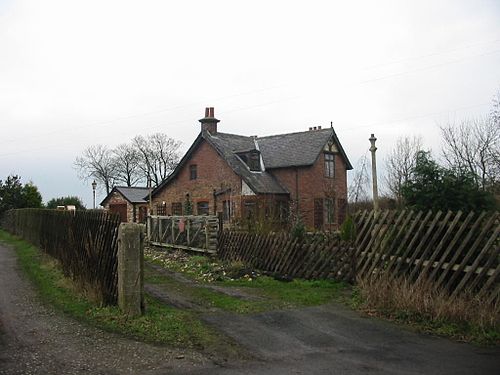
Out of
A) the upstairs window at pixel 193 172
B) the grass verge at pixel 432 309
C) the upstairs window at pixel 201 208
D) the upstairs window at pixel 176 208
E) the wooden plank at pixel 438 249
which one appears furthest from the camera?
the upstairs window at pixel 176 208

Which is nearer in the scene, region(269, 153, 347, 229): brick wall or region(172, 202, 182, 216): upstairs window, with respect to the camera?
region(269, 153, 347, 229): brick wall

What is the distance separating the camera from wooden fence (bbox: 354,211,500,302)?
7.65m

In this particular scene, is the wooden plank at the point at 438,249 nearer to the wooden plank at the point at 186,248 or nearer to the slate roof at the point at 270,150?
the wooden plank at the point at 186,248

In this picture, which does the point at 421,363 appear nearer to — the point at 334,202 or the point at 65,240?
the point at 65,240

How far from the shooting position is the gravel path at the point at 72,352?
559 cm

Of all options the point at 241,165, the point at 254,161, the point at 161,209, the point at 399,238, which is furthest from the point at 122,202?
the point at 399,238

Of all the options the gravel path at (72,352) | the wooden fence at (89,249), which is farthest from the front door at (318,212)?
the gravel path at (72,352)

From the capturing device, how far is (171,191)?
39781 millimetres

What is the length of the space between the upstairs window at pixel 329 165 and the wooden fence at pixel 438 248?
26.8 metres

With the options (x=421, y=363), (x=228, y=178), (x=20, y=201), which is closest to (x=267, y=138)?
(x=228, y=178)

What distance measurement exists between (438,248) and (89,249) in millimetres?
6304

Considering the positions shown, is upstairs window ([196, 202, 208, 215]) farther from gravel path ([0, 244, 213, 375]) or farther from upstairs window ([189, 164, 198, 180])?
gravel path ([0, 244, 213, 375])

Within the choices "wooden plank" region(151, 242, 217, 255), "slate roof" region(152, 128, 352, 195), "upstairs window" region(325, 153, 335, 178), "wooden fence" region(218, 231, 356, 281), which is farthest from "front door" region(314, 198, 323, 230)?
"wooden fence" region(218, 231, 356, 281)

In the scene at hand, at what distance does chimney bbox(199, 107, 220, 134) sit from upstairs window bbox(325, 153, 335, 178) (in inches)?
341
